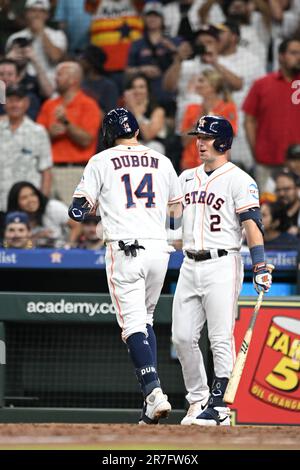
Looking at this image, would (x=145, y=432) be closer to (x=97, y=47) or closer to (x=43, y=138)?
(x=43, y=138)

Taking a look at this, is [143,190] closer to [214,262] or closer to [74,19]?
[214,262]

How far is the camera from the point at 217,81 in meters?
9.82

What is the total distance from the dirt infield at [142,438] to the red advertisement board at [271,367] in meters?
1.65

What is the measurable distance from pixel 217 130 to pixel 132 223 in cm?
80

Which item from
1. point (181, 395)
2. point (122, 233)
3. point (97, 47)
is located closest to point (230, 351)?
point (122, 233)

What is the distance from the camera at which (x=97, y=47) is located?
1069cm

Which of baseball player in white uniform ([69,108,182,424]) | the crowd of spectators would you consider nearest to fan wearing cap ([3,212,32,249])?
the crowd of spectators

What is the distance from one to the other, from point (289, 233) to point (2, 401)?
2.62m

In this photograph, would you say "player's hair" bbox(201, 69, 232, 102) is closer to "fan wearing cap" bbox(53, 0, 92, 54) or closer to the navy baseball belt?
"fan wearing cap" bbox(53, 0, 92, 54)

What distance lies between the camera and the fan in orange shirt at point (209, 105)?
9.70 metres

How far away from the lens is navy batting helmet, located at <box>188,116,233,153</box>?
21.0 feet

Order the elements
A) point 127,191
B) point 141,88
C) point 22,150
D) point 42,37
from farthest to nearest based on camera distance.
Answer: point 42,37
point 141,88
point 22,150
point 127,191

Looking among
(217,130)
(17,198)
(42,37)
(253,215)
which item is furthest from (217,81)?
(253,215)
